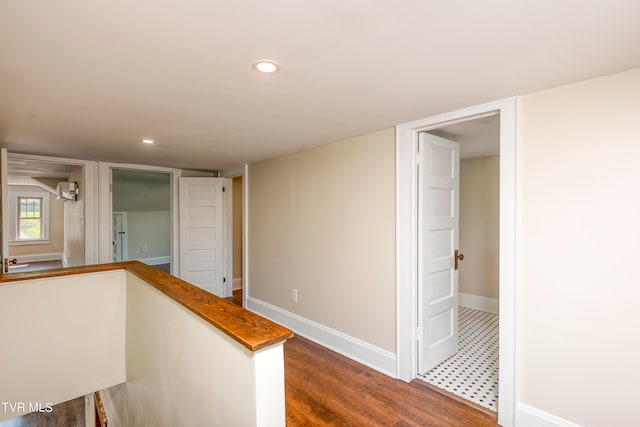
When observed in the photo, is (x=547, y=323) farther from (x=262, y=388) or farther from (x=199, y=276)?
(x=199, y=276)

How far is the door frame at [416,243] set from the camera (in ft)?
6.08

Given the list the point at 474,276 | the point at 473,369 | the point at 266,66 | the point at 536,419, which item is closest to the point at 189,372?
the point at 266,66

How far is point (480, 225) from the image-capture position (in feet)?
13.2

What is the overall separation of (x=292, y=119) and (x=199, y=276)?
11.3ft

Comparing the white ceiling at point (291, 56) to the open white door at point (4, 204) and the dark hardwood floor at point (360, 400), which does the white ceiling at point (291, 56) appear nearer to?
the open white door at point (4, 204)

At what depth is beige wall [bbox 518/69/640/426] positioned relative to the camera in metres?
1.50

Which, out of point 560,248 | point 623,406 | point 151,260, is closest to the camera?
point 623,406

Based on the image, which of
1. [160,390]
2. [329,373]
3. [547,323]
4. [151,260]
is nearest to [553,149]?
[547,323]

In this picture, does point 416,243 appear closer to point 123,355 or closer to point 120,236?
point 123,355

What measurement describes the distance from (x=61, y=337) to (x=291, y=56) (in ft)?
9.33

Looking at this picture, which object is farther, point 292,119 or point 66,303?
point 66,303

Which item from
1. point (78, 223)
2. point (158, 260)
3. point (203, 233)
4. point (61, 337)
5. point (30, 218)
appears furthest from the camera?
point (30, 218)

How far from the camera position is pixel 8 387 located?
2221mm

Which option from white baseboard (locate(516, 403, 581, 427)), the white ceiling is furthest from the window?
white baseboard (locate(516, 403, 581, 427))
